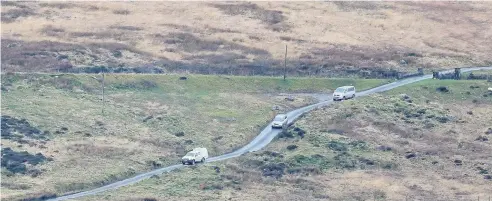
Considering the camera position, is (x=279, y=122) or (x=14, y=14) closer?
(x=279, y=122)

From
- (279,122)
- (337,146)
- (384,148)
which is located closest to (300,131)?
(279,122)

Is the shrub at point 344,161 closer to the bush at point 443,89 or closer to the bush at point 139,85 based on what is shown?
the bush at point 443,89

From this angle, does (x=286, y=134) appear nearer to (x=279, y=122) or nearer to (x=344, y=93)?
(x=279, y=122)

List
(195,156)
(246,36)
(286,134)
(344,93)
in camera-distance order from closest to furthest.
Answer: (195,156), (286,134), (344,93), (246,36)

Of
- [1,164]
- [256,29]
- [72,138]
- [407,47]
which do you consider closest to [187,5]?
[256,29]

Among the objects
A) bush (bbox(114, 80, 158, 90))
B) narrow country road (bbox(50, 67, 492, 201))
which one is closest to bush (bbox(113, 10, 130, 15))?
bush (bbox(114, 80, 158, 90))

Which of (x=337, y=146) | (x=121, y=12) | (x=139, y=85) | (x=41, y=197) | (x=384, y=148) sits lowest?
(x=384, y=148)

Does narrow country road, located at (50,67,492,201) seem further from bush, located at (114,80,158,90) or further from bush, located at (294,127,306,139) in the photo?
bush, located at (114,80,158,90)
